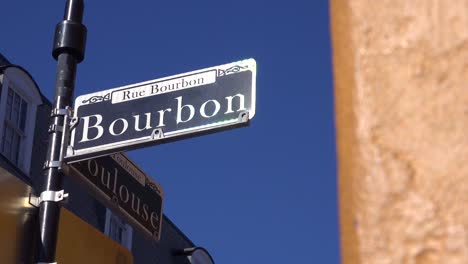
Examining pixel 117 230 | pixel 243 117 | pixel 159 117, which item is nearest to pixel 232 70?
pixel 243 117

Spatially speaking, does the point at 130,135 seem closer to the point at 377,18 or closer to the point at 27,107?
the point at 377,18

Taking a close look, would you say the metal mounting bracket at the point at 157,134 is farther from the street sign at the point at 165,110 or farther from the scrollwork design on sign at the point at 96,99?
the scrollwork design on sign at the point at 96,99

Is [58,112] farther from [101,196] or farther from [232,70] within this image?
[232,70]

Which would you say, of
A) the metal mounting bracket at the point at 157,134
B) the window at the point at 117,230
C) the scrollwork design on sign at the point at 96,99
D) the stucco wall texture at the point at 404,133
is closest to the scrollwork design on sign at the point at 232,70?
the metal mounting bracket at the point at 157,134

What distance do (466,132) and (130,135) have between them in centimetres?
435

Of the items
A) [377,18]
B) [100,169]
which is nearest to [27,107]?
[100,169]

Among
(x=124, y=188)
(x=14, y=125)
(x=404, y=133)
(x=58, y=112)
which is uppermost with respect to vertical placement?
(x=14, y=125)

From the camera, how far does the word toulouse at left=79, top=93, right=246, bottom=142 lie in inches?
199

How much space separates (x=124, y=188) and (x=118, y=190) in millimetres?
76

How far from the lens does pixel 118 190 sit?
18.5ft

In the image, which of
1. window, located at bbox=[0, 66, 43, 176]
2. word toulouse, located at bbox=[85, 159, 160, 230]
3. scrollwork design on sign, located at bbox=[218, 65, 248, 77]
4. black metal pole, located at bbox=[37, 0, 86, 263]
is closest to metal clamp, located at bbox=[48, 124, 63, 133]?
black metal pole, located at bbox=[37, 0, 86, 263]

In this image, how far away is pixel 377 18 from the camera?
1.13m

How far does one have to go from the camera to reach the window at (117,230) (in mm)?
15367

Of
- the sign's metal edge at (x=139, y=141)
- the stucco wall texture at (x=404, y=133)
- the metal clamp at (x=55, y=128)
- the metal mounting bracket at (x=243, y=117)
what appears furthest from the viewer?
the metal clamp at (x=55, y=128)
